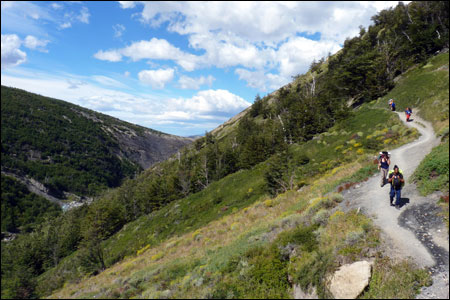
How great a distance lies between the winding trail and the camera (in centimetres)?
722

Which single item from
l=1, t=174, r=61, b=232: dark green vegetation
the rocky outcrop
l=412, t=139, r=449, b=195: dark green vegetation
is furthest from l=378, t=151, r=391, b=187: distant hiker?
l=1, t=174, r=61, b=232: dark green vegetation

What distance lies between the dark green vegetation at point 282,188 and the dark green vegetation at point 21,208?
316 ft

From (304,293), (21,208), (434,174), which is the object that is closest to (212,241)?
(304,293)

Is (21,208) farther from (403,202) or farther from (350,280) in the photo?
(403,202)

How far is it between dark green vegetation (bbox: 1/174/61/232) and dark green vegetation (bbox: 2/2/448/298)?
96.4m

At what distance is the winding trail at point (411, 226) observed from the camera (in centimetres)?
722

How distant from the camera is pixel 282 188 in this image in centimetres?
2978

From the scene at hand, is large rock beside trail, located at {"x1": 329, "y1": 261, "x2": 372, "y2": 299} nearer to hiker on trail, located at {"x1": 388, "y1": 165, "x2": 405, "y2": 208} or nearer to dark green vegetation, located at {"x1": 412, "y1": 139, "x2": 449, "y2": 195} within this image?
hiker on trail, located at {"x1": 388, "y1": 165, "x2": 405, "y2": 208}

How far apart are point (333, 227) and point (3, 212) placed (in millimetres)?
201937

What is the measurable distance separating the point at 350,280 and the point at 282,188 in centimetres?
2260

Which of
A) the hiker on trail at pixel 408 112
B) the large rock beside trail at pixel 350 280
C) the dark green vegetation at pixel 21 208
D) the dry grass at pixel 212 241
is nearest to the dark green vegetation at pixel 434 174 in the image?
the large rock beside trail at pixel 350 280

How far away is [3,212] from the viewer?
144125 mm

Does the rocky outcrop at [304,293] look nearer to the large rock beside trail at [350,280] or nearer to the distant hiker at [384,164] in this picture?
the large rock beside trail at [350,280]

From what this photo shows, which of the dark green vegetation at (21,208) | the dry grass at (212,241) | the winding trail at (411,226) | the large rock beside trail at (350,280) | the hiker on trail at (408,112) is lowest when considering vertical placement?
the dark green vegetation at (21,208)
